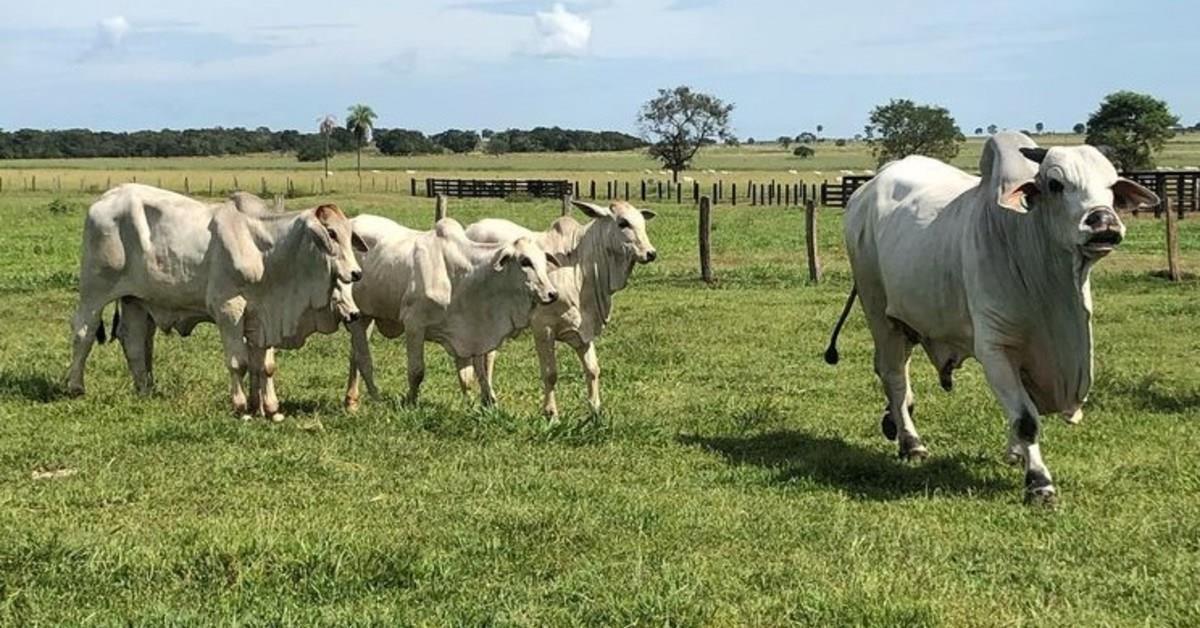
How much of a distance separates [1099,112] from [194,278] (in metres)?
73.4

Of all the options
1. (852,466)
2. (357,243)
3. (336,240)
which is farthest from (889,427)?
(357,243)

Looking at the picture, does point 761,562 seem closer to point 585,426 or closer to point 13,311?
point 585,426

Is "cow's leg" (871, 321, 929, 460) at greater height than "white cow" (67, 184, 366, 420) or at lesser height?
lesser

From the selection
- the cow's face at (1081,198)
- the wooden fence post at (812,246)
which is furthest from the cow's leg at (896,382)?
the wooden fence post at (812,246)

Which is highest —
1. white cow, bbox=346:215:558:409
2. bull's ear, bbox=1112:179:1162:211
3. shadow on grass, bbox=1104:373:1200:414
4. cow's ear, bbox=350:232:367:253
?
bull's ear, bbox=1112:179:1162:211

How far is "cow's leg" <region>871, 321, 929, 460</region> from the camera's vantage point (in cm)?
909

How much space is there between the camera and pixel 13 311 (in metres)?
18.0

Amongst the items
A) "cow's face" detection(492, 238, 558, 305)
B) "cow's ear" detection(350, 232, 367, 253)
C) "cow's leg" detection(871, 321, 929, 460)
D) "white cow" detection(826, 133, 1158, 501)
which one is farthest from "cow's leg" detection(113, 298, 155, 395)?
"white cow" detection(826, 133, 1158, 501)

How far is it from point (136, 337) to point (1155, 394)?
27.8 feet

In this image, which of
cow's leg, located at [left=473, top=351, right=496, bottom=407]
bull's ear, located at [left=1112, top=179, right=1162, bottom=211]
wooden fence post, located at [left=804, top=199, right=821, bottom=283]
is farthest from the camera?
Result: wooden fence post, located at [left=804, top=199, right=821, bottom=283]

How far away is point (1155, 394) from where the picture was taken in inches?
435

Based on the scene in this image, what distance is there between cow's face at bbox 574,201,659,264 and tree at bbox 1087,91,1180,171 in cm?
6095

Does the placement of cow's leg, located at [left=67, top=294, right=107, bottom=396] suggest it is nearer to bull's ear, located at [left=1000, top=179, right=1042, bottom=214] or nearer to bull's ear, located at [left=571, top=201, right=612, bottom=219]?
bull's ear, located at [left=571, top=201, right=612, bottom=219]

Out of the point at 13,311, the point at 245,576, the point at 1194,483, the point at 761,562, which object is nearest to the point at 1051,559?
the point at 761,562
